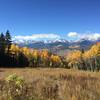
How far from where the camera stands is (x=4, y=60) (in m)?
79.1

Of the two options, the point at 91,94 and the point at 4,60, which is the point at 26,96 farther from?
the point at 4,60

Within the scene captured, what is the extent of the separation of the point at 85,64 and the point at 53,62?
109 ft

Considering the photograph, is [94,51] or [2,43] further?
[94,51]

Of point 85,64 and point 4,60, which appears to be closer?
point 4,60

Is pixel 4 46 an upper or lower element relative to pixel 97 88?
upper

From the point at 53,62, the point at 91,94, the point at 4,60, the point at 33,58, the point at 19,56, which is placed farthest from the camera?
the point at 53,62

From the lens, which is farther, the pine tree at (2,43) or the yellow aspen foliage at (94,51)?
the yellow aspen foliage at (94,51)

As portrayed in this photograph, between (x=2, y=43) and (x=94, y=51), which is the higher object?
(x=2, y=43)

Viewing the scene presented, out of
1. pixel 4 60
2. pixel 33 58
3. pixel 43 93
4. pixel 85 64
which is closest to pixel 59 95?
pixel 43 93

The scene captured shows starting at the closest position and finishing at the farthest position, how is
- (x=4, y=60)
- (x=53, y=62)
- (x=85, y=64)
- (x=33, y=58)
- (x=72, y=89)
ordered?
1. (x=72, y=89)
2. (x=4, y=60)
3. (x=85, y=64)
4. (x=33, y=58)
5. (x=53, y=62)

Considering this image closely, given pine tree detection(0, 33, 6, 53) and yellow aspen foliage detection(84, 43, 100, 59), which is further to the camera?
yellow aspen foliage detection(84, 43, 100, 59)

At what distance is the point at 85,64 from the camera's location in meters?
108

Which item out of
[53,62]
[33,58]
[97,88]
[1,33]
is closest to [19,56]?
[1,33]

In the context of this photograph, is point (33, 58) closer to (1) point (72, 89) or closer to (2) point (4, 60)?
(2) point (4, 60)
